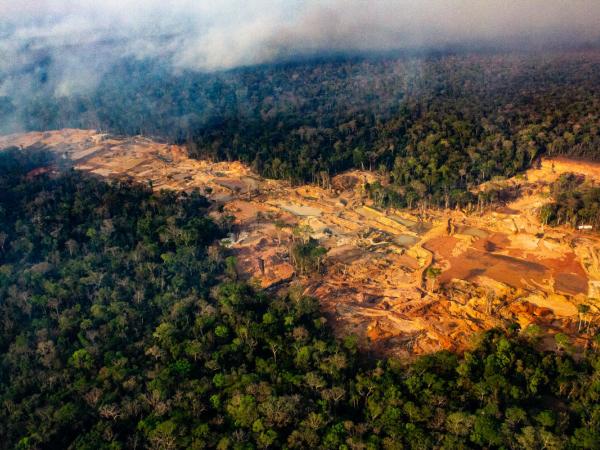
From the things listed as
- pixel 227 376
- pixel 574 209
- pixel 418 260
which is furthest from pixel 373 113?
pixel 227 376

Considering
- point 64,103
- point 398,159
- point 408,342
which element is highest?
point 64,103

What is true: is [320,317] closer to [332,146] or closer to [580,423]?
[580,423]

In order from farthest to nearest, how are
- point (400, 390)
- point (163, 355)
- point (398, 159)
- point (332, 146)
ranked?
point (332, 146)
point (398, 159)
point (163, 355)
point (400, 390)

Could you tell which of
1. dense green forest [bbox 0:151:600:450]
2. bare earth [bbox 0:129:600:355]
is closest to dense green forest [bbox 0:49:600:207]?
bare earth [bbox 0:129:600:355]

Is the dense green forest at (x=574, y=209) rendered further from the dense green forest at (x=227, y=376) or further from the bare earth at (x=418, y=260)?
the dense green forest at (x=227, y=376)

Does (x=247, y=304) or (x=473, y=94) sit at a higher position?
Result: (x=473, y=94)

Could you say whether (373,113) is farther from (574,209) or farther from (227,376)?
(227,376)

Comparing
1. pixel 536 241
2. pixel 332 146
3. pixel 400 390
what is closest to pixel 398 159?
pixel 332 146
